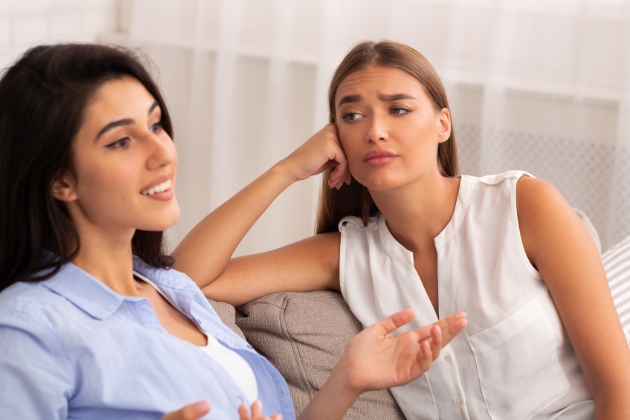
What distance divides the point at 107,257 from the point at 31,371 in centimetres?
27

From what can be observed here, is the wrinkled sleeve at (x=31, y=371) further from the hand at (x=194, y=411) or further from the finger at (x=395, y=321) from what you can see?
the finger at (x=395, y=321)

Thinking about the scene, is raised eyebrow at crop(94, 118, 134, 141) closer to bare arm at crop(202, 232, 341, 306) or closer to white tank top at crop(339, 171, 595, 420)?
bare arm at crop(202, 232, 341, 306)

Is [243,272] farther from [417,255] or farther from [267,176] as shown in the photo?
[417,255]

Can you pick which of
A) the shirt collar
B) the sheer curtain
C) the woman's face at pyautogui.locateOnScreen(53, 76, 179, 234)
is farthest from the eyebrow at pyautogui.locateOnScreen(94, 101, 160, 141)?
the sheer curtain

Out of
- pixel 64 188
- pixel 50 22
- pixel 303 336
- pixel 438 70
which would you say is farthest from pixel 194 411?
pixel 50 22

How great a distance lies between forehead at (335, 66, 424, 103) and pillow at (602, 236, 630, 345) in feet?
2.26

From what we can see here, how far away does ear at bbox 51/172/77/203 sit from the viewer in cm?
113

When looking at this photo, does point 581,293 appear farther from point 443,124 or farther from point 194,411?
point 194,411

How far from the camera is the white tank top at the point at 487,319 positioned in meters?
1.58

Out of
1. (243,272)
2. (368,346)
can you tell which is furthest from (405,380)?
(243,272)

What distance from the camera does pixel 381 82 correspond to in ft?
5.46

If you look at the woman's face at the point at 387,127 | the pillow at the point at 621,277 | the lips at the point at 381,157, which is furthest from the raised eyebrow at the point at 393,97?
the pillow at the point at 621,277

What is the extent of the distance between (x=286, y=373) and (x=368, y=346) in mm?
332

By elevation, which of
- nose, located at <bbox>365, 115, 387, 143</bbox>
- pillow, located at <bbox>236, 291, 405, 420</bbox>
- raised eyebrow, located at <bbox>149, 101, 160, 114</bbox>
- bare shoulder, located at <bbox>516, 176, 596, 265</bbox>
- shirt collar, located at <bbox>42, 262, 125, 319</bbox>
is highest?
raised eyebrow, located at <bbox>149, 101, 160, 114</bbox>
